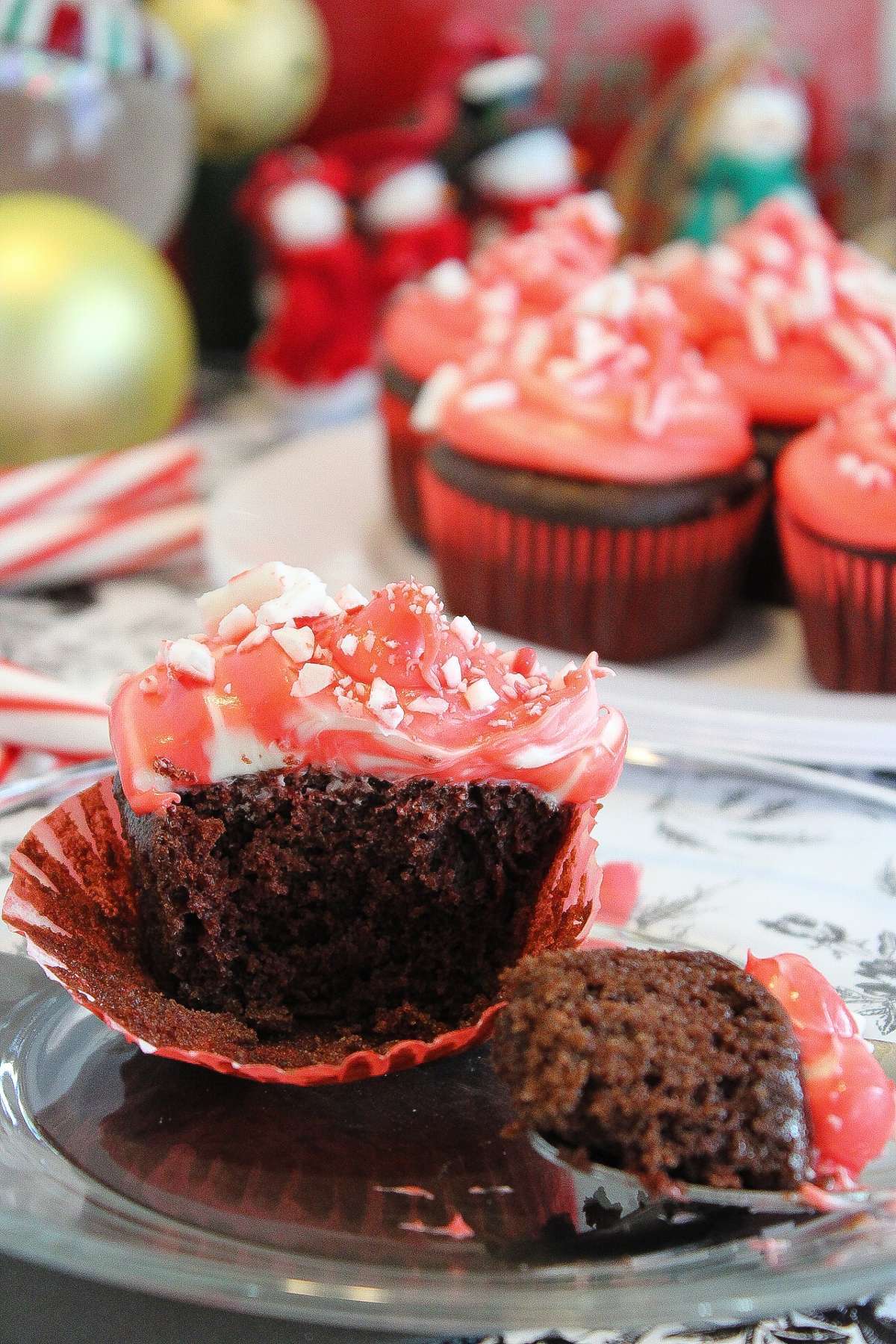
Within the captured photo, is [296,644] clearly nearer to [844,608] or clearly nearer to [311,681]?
[311,681]

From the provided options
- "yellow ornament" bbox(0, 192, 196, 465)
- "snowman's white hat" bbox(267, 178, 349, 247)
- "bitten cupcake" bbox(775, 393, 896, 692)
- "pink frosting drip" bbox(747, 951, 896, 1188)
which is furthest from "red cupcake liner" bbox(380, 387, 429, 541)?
"pink frosting drip" bbox(747, 951, 896, 1188)

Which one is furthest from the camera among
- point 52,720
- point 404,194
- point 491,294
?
point 404,194

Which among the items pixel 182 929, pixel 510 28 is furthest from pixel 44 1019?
pixel 510 28

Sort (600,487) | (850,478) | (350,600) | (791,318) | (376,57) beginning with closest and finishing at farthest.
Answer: (350,600), (850,478), (600,487), (791,318), (376,57)

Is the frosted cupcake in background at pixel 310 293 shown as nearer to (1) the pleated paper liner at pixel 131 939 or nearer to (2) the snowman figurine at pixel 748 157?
(2) the snowman figurine at pixel 748 157

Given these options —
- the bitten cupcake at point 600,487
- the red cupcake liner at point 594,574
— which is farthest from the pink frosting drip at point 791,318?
the red cupcake liner at point 594,574

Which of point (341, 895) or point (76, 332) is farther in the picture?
point (76, 332)

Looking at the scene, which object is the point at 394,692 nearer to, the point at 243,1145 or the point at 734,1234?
the point at 243,1145

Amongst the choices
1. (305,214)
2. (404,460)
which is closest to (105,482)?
(404,460)
